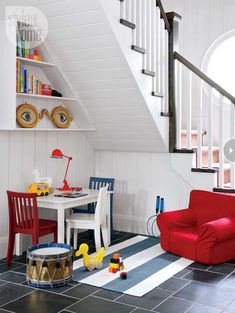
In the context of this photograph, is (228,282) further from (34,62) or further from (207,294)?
(34,62)

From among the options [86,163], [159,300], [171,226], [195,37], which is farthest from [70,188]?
[195,37]

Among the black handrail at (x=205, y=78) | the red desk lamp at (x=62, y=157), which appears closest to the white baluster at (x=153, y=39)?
the black handrail at (x=205, y=78)

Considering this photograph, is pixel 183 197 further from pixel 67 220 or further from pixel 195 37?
pixel 195 37

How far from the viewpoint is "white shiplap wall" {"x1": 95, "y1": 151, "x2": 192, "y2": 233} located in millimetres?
5652

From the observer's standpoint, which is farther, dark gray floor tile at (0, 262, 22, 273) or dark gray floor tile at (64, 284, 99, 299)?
dark gray floor tile at (0, 262, 22, 273)

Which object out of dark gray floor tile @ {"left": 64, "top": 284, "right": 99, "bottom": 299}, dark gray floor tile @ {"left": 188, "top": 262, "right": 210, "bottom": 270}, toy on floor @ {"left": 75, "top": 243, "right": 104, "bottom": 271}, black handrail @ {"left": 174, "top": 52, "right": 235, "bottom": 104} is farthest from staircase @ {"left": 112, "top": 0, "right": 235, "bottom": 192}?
dark gray floor tile @ {"left": 64, "top": 284, "right": 99, "bottom": 299}

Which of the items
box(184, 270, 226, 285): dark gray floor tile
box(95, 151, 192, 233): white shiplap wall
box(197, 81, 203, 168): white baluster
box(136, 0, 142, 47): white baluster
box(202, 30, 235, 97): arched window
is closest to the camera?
box(184, 270, 226, 285): dark gray floor tile

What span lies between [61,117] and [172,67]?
1.34 meters

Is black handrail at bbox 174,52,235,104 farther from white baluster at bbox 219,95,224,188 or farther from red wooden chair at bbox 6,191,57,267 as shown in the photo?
red wooden chair at bbox 6,191,57,267

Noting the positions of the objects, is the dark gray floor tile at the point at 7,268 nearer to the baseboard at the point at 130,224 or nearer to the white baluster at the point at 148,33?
the baseboard at the point at 130,224

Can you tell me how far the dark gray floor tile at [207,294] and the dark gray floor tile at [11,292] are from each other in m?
1.19

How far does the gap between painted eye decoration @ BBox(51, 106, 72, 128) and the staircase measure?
3.46 ft

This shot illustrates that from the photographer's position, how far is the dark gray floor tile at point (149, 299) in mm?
3537

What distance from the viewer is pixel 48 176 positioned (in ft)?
17.6
